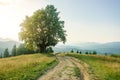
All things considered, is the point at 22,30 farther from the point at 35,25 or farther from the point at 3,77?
the point at 3,77

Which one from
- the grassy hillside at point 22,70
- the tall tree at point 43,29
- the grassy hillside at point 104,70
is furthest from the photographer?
the tall tree at point 43,29

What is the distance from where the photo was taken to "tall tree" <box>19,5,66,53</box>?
76312mm

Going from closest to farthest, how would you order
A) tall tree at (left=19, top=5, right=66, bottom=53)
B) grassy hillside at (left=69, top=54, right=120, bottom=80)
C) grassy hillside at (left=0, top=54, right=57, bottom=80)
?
grassy hillside at (left=0, top=54, right=57, bottom=80)
grassy hillside at (left=69, top=54, right=120, bottom=80)
tall tree at (left=19, top=5, right=66, bottom=53)

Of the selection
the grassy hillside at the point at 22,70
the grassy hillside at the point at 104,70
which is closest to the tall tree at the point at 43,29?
the grassy hillside at the point at 104,70

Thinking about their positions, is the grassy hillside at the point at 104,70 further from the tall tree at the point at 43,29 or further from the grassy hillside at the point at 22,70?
the tall tree at the point at 43,29

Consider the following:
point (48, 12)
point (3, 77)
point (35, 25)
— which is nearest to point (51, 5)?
point (48, 12)

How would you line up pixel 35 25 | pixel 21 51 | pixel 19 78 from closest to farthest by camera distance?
pixel 19 78 < pixel 35 25 < pixel 21 51

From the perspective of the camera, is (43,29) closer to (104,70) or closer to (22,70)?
(104,70)

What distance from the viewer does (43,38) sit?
77.0 meters

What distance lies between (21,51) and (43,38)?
7024 centimetres

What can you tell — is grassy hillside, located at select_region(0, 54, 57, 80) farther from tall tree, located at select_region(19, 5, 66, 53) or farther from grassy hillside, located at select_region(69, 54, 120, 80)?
tall tree, located at select_region(19, 5, 66, 53)

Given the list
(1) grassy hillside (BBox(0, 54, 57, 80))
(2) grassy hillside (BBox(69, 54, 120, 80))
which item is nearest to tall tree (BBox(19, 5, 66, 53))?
(2) grassy hillside (BBox(69, 54, 120, 80))

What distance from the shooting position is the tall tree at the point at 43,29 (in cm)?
7631

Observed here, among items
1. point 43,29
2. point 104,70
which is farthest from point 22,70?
point 43,29
